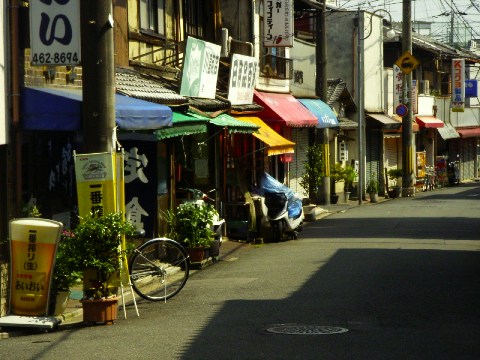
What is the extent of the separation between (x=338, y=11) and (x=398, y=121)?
7371 millimetres

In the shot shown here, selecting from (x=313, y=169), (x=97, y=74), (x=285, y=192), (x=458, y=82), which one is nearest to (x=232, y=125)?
(x=285, y=192)

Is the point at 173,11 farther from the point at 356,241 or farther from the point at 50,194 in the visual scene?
the point at 50,194

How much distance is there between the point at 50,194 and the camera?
55.1 feet

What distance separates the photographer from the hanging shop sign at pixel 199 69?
21984 mm

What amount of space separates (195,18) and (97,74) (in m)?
13.8

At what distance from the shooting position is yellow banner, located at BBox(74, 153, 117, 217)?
13992 millimetres

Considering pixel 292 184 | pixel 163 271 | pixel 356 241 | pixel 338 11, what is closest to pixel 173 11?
pixel 356 241

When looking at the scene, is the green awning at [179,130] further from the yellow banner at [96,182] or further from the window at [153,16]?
the yellow banner at [96,182]

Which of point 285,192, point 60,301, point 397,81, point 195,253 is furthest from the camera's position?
point 397,81

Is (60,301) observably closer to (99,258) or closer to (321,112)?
(99,258)

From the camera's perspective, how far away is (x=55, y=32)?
14.9 meters

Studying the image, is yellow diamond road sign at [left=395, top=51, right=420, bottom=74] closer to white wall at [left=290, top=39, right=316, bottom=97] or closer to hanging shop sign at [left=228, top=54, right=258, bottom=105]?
white wall at [left=290, top=39, right=316, bottom=97]

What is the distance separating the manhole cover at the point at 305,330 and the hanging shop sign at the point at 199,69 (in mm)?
10183

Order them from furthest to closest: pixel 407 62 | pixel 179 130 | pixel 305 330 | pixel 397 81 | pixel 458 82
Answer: pixel 458 82 < pixel 397 81 < pixel 407 62 < pixel 179 130 < pixel 305 330
